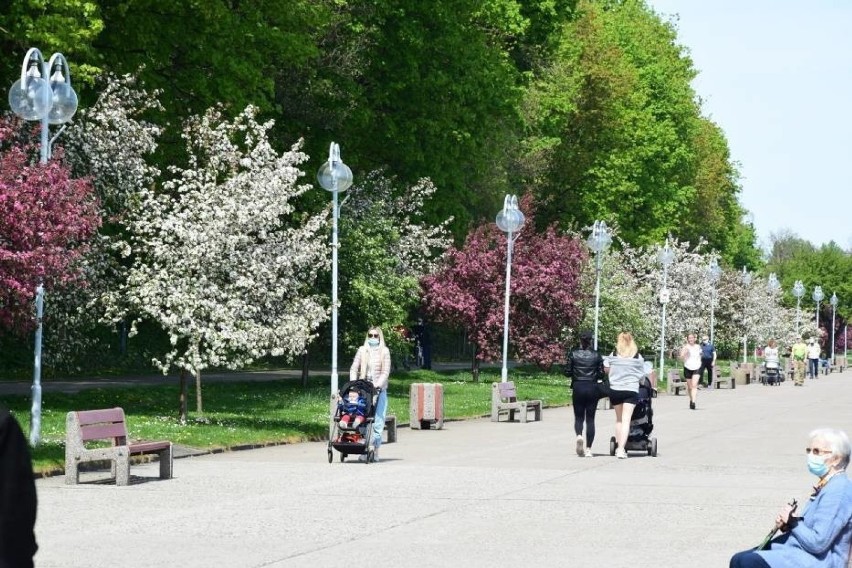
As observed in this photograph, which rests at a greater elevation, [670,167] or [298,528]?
[670,167]

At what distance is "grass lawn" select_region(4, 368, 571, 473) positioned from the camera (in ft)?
80.4

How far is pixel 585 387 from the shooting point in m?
24.2

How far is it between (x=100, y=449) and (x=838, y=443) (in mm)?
11697

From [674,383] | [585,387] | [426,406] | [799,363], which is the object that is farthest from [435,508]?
[799,363]

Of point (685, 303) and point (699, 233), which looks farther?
point (699, 233)

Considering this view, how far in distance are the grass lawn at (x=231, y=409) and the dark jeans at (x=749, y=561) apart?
12.7m

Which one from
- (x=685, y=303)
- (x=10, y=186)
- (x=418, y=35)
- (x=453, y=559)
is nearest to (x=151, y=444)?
(x=10, y=186)

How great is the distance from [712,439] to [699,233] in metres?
67.0

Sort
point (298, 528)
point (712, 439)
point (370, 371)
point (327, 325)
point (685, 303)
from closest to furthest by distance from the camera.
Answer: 1. point (298, 528)
2. point (370, 371)
3. point (712, 439)
4. point (327, 325)
5. point (685, 303)

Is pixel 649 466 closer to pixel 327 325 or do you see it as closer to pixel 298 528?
pixel 298 528

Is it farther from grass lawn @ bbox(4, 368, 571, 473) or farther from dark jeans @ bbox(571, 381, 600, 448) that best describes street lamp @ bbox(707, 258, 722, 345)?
dark jeans @ bbox(571, 381, 600, 448)

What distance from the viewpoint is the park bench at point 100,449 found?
18594mm

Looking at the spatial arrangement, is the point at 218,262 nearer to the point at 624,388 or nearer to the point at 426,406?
the point at 426,406

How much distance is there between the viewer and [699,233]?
310ft
